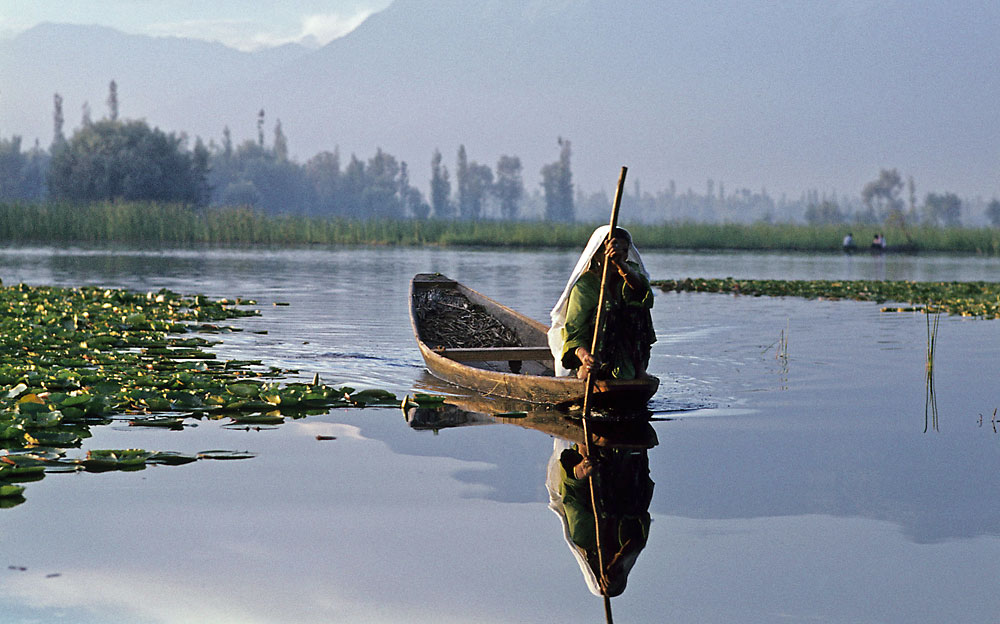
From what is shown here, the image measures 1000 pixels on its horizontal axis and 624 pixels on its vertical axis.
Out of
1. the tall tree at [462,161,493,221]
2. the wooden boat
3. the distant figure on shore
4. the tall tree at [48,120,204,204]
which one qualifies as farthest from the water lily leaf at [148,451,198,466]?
the tall tree at [462,161,493,221]

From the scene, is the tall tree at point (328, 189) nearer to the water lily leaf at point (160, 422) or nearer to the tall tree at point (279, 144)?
the tall tree at point (279, 144)

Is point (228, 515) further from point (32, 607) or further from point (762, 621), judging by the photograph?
point (762, 621)

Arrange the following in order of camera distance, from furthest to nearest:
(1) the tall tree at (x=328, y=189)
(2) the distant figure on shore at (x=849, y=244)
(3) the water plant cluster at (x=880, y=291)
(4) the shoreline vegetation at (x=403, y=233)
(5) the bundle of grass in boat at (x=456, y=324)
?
(1) the tall tree at (x=328, y=189), (2) the distant figure on shore at (x=849, y=244), (4) the shoreline vegetation at (x=403, y=233), (3) the water plant cluster at (x=880, y=291), (5) the bundle of grass in boat at (x=456, y=324)

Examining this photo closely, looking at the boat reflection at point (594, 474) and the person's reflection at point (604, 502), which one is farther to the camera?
the boat reflection at point (594, 474)

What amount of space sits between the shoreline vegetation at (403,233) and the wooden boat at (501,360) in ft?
131

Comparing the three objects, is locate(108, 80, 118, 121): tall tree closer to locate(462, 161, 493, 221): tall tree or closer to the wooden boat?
locate(462, 161, 493, 221): tall tree

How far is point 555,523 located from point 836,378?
7692mm

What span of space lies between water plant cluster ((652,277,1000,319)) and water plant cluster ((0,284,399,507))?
13.7 m

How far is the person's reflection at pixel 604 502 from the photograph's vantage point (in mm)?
6023

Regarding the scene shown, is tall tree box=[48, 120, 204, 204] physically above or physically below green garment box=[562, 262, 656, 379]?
above

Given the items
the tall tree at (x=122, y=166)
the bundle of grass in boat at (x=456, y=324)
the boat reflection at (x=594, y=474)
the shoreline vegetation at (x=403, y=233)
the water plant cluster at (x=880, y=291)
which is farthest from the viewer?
the tall tree at (x=122, y=166)

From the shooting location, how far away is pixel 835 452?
30.3 feet

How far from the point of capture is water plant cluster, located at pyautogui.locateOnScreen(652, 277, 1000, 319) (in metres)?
23.4

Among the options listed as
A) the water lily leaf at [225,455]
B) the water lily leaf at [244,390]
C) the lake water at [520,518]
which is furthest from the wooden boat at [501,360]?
the water lily leaf at [225,455]
